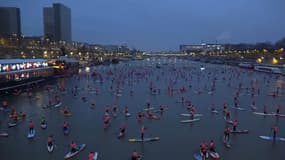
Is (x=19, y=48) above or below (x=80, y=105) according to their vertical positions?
above

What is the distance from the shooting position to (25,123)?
32750 millimetres

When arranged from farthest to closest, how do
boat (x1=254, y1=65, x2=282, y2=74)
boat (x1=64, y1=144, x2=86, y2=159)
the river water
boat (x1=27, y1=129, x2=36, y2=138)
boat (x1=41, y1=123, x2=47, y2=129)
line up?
1. boat (x1=254, y1=65, x2=282, y2=74)
2. boat (x1=41, y1=123, x2=47, y2=129)
3. boat (x1=27, y1=129, x2=36, y2=138)
4. the river water
5. boat (x1=64, y1=144, x2=86, y2=159)

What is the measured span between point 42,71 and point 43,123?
46641 millimetres

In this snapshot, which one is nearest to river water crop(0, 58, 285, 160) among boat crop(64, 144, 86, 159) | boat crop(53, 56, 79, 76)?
boat crop(64, 144, 86, 159)

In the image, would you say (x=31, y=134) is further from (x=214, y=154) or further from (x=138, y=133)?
(x=214, y=154)

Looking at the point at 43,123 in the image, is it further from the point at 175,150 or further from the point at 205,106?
the point at 205,106

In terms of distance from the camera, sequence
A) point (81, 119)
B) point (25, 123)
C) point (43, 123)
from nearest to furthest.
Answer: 1. point (43, 123)
2. point (25, 123)
3. point (81, 119)

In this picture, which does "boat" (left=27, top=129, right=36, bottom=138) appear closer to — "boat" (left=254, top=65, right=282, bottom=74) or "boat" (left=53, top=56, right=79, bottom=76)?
"boat" (left=53, top=56, right=79, bottom=76)

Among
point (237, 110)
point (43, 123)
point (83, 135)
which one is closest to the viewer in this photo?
point (83, 135)

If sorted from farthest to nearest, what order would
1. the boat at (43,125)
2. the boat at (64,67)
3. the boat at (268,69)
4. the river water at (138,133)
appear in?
the boat at (268,69) → the boat at (64,67) → the boat at (43,125) → the river water at (138,133)

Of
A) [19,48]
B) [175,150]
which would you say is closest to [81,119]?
[175,150]

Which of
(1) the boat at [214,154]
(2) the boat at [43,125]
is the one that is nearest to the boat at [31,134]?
(2) the boat at [43,125]

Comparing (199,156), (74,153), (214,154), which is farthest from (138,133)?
(214,154)

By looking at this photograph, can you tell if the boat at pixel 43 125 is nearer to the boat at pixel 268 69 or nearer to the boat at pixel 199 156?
the boat at pixel 199 156
